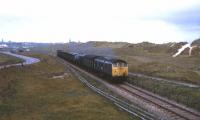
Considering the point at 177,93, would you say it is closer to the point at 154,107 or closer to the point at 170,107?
the point at 170,107

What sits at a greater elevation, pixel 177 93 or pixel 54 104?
pixel 177 93

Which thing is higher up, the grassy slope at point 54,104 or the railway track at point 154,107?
the railway track at point 154,107

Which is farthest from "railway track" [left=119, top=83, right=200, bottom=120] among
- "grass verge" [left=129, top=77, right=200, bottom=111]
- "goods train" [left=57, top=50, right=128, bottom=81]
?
"goods train" [left=57, top=50, right=128, bottom=81]

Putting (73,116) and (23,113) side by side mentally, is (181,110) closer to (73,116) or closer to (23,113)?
(73,116)

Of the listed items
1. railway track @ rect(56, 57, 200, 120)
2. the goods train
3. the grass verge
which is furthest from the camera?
the goods train

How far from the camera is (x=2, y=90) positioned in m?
41.9

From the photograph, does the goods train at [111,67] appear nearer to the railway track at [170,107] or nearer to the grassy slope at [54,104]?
the grassy slope at [54,104]

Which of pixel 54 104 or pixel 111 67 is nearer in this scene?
pixel 54 104

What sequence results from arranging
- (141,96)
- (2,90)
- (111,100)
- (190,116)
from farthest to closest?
(2,90), (141,96), (111,100), (190,116)

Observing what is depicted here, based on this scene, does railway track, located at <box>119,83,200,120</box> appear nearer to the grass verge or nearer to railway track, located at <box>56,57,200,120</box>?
railway track, located at <box>56,57,200,120</box>

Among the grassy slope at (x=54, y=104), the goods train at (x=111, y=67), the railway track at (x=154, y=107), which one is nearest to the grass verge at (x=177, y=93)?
the railway track at (x=154, y=107)

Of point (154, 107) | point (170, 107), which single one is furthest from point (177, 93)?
point (154, 107)

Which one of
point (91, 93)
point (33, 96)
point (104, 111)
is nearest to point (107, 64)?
point (91, 93)

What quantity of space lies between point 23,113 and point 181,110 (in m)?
12.6
